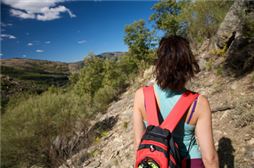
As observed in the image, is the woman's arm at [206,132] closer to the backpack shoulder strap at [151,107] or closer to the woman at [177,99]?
the woman at [177,99]

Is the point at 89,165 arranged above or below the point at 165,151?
below

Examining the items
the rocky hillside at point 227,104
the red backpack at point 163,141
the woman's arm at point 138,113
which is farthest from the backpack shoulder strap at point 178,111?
the rocky hillside at point 227,104

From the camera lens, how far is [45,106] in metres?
9.14

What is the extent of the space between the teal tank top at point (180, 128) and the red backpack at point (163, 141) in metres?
0.05

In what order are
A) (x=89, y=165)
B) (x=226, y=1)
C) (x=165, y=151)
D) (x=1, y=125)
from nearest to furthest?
(x=165, y=151)
(x=89, y=165)
(x=1, y=125)
(x=226, y=1)

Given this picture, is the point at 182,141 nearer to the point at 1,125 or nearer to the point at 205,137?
the point at 205,137

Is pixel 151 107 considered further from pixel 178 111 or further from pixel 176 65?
pixel 176 65

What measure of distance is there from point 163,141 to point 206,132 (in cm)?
33

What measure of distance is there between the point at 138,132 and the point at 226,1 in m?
11.1

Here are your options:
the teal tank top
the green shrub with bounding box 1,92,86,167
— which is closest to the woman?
the teal tank top

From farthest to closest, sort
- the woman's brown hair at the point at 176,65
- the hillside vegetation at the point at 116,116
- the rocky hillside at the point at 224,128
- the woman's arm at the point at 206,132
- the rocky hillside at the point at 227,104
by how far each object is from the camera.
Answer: the hillside vegetation at the point at 116,116
the rocky hillside at the point at 227,104
the rocky hillside at the point at 224,128
the woman's brown hair at the point at 176,65
the woman's arm at the point at 206,132

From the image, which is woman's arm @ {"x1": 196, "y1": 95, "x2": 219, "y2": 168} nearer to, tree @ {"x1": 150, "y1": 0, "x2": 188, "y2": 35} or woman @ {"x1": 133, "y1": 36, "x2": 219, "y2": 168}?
woman @ {"x1": 133, "y1": 36, "x2": 219, "y2": 168}

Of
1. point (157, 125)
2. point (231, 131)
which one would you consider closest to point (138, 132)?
point (157, 125)

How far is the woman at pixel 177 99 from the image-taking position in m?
1.60
